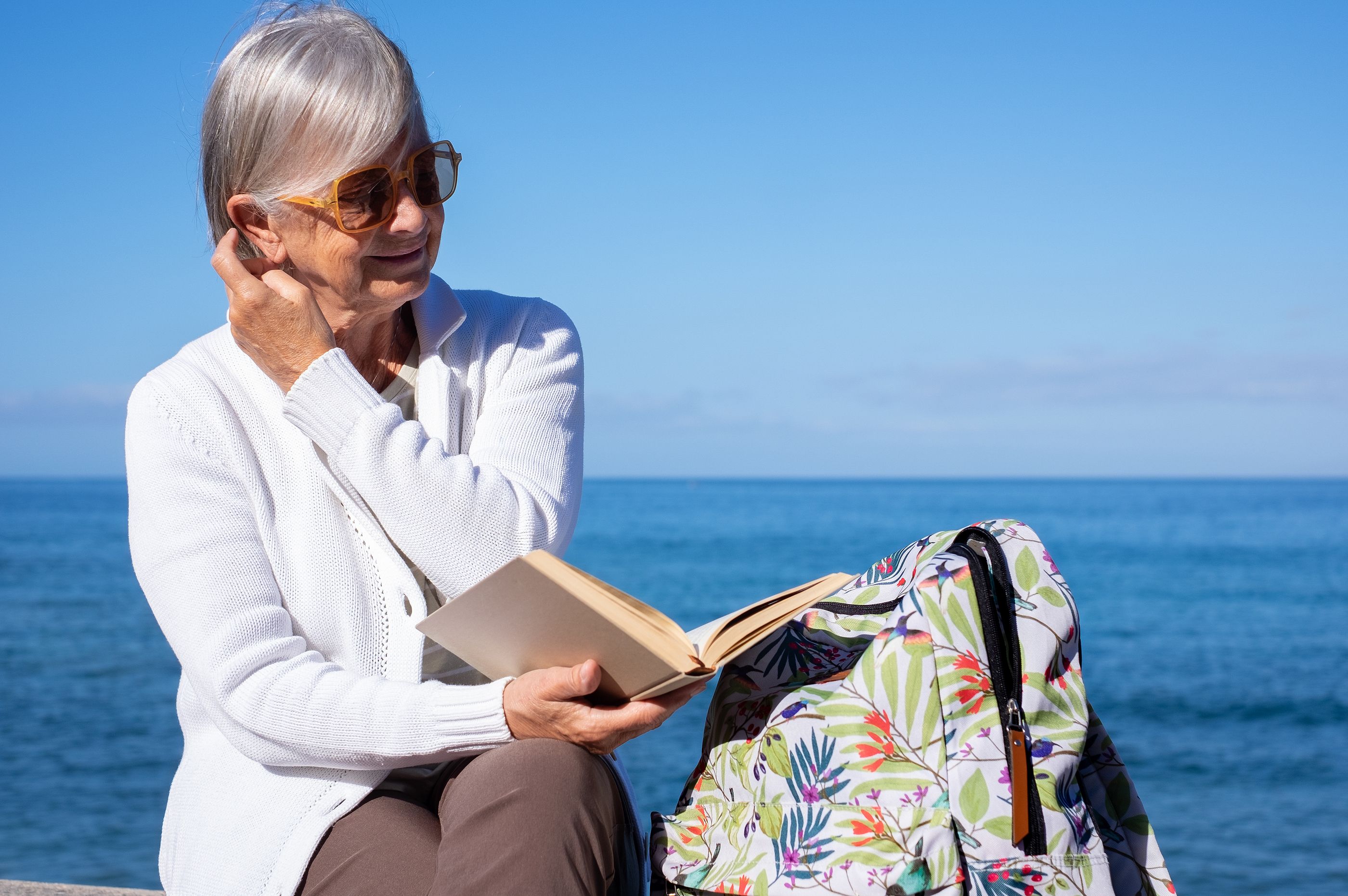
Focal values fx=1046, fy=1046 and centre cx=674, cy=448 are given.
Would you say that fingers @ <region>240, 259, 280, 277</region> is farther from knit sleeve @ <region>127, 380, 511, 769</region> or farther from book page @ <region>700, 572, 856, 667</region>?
book page @ <region>700, 572, 856, 667</region>

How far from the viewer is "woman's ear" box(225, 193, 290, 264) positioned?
202 cm

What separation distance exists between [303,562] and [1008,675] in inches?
48.4

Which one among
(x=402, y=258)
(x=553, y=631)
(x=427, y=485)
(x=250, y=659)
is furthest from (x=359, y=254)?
(x=553, y=631)

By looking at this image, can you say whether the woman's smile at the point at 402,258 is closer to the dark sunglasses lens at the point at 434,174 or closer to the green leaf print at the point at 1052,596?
the dark sunglasses lens at the point at 434,174

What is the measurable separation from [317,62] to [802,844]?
1.60m

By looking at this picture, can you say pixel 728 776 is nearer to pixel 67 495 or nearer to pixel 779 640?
pixel 779 640

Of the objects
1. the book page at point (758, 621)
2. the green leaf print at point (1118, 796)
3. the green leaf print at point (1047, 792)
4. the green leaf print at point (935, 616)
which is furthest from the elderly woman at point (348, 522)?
the green leaf print at point (1118, 796)

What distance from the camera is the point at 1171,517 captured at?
153ft

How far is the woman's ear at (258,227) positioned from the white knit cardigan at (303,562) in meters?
0.20

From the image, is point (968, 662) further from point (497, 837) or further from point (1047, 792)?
point (497, 837)

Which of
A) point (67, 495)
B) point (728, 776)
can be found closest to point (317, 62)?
point (728, 776)

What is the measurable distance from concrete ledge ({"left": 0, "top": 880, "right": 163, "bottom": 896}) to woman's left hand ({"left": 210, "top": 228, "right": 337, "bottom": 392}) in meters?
1.59

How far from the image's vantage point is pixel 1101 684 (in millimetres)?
12914

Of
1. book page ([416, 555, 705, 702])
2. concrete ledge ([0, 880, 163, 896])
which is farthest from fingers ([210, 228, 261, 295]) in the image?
concrete ledge ([0, 880, 163, 896])
